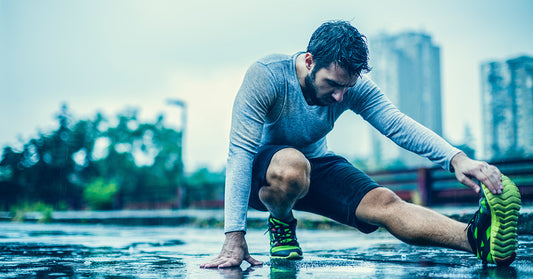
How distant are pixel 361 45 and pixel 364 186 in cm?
71

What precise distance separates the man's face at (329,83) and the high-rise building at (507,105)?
5051cm

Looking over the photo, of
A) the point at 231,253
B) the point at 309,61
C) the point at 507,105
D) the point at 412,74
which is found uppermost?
the point at 412,74

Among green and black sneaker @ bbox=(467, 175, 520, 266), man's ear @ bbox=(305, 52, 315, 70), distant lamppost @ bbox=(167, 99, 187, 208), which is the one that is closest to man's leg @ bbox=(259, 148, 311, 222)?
man's ear @ bbox=(305, 52, 315, 70)

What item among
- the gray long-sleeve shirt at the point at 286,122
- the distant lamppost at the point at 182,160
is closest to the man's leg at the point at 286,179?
the gray long-sleeve shirt at the point at 286,122

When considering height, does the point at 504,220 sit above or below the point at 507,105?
below

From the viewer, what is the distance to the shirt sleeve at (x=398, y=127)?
2512 millimetres

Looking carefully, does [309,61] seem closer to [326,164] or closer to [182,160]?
[326,164]

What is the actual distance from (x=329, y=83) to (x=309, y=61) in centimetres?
16

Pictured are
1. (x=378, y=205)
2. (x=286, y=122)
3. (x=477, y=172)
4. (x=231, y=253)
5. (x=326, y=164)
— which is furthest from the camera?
(x=326, y=164)

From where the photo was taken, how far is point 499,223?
2148mm

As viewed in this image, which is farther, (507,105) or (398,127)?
(507,105)

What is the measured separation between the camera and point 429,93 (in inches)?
3000

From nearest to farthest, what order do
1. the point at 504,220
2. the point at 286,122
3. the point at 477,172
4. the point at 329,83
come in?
the point at 504,220 → the point at 477,172 → the point at 329,83 → the point at 286,122

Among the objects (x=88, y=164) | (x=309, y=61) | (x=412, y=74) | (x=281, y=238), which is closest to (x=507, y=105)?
(x=412, y=74)
